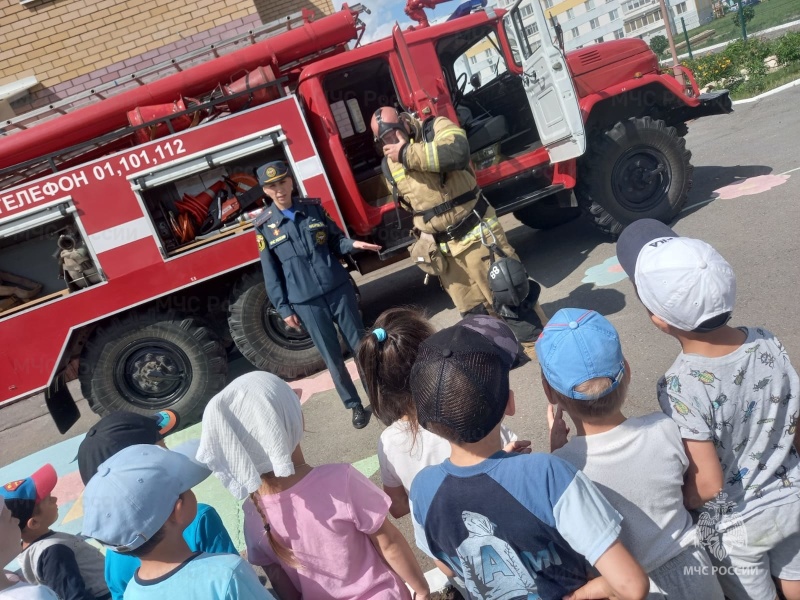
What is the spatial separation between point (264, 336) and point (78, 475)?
174 centimetres

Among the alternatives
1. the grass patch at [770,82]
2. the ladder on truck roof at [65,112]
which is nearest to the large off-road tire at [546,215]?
the ladder on truck roof at [65,112]

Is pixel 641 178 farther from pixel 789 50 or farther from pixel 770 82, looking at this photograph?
pixel 789 50

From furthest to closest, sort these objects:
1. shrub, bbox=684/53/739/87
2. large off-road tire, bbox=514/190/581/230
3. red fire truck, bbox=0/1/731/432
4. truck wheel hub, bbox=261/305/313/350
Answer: shrub, bbox=684/53/739/87, large off-road tire, bbox=514/190/581/230, truck wheel hub, bbox=261/305/313/350, red fire truck, bbox=0/1/731/432

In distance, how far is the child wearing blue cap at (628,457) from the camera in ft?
4.85

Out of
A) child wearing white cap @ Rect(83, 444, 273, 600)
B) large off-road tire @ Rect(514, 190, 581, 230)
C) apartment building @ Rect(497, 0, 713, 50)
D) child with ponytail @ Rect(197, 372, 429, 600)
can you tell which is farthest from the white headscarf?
apartment building @ Rect(497, 0, 713, 50)

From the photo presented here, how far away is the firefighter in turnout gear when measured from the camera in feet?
12.6

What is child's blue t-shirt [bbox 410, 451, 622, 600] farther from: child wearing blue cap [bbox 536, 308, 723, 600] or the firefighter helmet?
the firefighter helmet

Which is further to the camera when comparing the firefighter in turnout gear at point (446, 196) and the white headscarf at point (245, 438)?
the firefighter in turnout gear at point (446, 196)

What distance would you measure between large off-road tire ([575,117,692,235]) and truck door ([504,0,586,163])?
0.47 m

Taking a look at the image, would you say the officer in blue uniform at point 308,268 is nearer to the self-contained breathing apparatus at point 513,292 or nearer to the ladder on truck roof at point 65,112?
the self-contained breathing apparatus at point 513,292

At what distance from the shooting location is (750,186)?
20.1ft

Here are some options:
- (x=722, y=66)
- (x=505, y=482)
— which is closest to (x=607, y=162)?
(x=505, y=482)

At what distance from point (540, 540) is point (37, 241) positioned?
525 cm

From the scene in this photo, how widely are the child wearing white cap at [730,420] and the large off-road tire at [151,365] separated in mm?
4076
